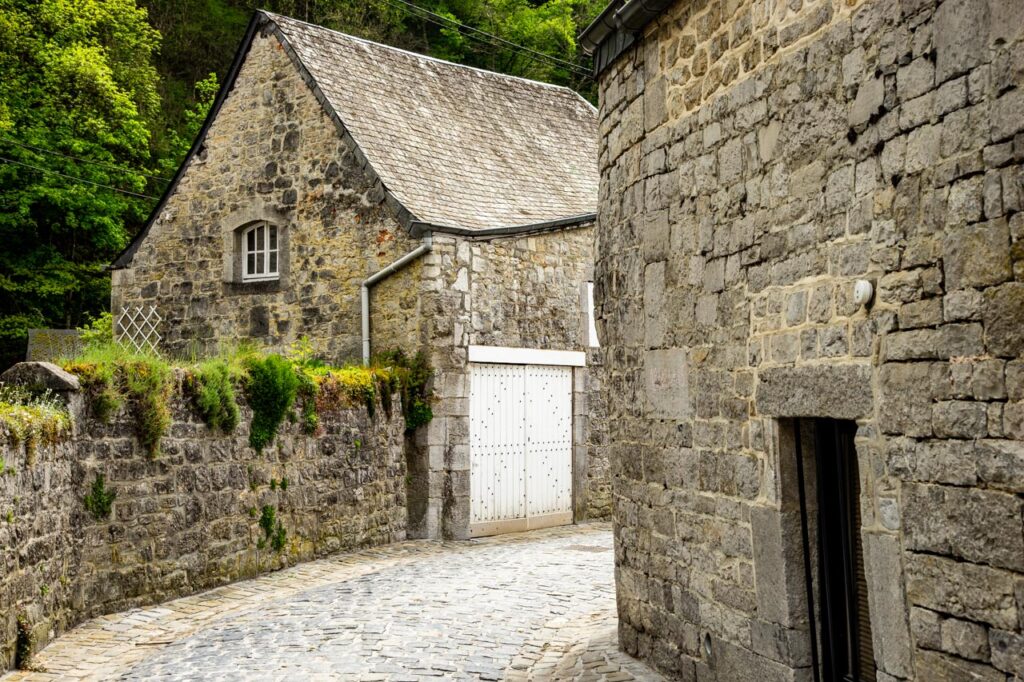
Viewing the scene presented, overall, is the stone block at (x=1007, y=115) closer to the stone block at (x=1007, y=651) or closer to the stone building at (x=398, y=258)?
the stone block at (x=1007, y=651)

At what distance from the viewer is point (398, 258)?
13.4 metres

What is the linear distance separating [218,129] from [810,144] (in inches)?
468

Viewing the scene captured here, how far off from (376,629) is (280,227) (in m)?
7.79

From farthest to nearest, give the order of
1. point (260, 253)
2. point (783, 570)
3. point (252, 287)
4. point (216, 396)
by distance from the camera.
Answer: point (260, 253), point (252, 287), point (216, 396), point (783, 570)

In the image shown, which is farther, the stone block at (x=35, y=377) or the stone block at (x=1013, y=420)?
the stone block at (x=35, y=377)

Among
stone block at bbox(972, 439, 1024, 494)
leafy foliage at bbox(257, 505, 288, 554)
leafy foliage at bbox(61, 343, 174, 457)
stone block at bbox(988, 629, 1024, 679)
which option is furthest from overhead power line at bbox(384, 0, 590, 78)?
stone block at bbox(988, 629, 1024, 679)

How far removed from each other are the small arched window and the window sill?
0.07 meters

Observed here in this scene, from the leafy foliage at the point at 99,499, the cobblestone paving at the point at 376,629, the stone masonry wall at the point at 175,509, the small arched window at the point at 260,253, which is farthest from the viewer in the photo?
the small arched window at the point at 260,253

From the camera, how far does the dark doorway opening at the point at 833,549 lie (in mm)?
5312

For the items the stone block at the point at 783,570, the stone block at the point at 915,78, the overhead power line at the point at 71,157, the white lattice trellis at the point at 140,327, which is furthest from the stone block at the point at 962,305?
the overhead power line at the point at 71,157

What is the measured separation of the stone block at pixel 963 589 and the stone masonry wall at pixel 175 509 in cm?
A: 552

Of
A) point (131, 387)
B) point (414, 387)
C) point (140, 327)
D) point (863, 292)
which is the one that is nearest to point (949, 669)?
point (863, 292)

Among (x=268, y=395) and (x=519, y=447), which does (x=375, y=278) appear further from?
(x=268, y=395)

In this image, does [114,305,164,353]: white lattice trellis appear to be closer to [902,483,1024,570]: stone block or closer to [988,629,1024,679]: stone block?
[902,483,1024,570]: stone block
